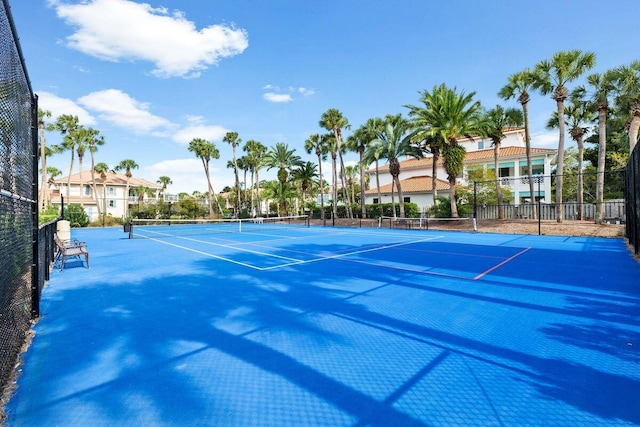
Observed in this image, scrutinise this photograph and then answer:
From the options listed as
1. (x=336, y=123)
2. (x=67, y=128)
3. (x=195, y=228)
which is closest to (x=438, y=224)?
(x=336, y=123)

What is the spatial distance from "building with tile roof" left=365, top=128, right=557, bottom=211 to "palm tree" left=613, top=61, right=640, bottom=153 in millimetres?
11925

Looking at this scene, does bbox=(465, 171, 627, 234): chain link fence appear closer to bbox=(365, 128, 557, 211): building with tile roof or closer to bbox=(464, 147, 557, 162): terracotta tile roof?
bbox=(365, 128, 557, 211): building with tile roof

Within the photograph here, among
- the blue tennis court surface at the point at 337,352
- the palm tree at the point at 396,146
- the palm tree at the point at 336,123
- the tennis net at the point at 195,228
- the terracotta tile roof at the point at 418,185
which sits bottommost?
the blue tennis court surface at the point at 337,352

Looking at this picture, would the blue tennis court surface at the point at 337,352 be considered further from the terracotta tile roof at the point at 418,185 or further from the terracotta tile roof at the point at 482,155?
the terracotta tile roof at the point at 418,185

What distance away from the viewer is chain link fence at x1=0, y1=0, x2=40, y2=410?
3.43 meters

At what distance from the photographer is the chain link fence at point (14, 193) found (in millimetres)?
3430

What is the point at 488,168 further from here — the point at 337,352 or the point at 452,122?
the point at 337,352

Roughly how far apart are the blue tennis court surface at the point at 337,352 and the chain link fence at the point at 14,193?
349 millimetres

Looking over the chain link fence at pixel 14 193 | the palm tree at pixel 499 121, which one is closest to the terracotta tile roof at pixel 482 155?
the palm tree at pixel 499 121

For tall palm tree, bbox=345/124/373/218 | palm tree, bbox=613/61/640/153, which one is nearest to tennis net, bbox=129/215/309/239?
tall palm tree, bbox=345/124/373/218

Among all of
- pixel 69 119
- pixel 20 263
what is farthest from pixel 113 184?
pixel 20 263

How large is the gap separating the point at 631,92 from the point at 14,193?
85.4 ft

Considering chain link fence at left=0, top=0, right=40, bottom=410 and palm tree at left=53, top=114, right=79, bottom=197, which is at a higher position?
palm tree at left=53, top=114, right=79, bottom=197

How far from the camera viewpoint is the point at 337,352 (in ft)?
13.3
